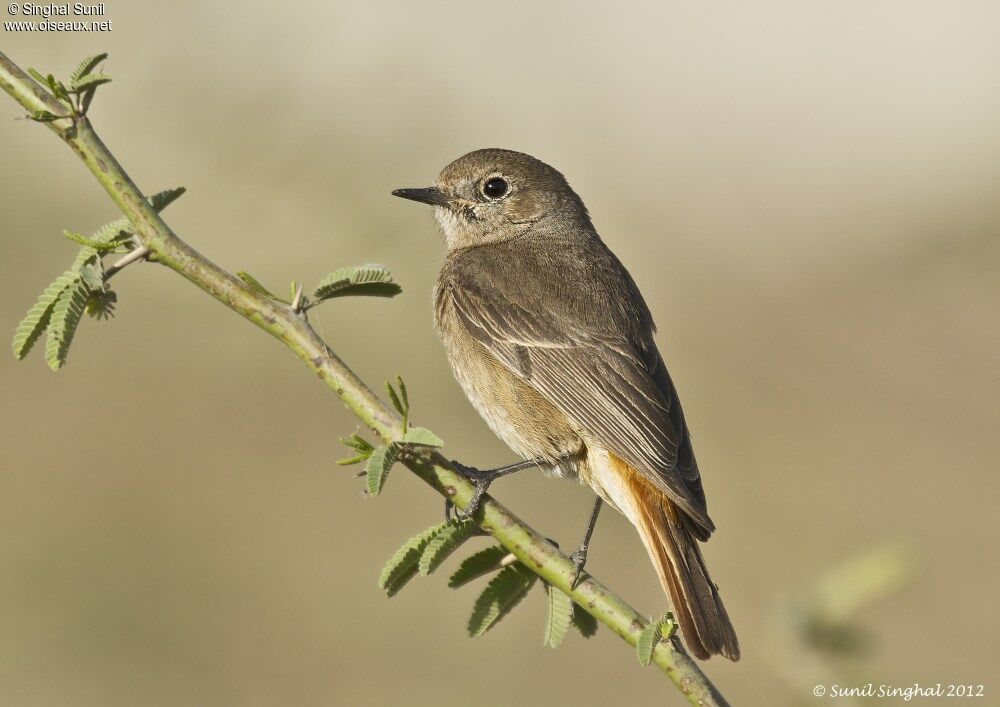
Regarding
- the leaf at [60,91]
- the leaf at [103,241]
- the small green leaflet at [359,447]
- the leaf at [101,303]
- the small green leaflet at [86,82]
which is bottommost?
the small green leaflet at [359,447]

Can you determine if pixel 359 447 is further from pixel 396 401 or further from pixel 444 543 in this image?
pixel 444 543

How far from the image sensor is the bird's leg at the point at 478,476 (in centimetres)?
234

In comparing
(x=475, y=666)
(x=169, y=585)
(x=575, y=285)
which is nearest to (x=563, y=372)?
(x=575, y=285)

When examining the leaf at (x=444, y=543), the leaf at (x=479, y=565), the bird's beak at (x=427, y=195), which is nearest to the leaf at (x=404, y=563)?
the leaf at (x=444, y=543)

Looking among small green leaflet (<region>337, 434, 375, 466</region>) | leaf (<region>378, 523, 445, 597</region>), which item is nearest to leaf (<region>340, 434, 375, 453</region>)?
small green leaflet (<region>337, 434, 375, 466</region>)

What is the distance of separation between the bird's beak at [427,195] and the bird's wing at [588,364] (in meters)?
0.44

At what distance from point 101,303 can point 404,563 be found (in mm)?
830

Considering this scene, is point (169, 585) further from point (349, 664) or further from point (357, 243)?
point (357, 243)

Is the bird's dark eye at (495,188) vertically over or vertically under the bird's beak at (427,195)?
over

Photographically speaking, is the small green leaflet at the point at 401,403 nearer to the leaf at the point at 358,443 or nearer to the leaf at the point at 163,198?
the leaf at the point at 358,443

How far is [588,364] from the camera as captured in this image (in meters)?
3.99

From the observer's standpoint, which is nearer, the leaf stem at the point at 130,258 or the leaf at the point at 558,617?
the leaf stem at the point at 130,258

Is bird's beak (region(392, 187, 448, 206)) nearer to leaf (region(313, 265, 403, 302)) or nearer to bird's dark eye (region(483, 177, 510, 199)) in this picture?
bird's dark eye (region(483, 177, 510, 199))

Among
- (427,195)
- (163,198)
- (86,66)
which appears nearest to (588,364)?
(427,195)
